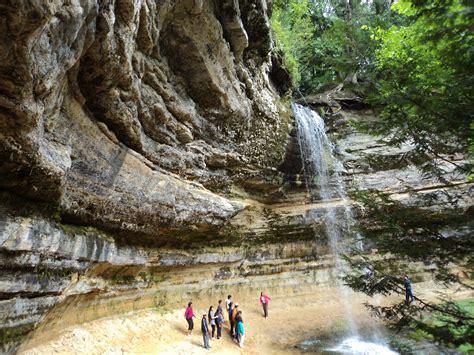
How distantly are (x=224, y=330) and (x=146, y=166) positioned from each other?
7.16 meters

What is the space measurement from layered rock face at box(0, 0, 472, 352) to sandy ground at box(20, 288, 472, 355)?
556 mm

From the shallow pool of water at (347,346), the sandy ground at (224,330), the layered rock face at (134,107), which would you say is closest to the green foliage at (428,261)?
the shallow pool of water at (347,346)

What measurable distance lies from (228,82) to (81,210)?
7977 millimetres

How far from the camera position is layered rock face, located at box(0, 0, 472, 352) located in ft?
20.8

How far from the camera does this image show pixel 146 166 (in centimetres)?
1149

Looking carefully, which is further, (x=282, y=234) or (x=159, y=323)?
(x=282, y=234)

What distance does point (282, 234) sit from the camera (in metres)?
18.0

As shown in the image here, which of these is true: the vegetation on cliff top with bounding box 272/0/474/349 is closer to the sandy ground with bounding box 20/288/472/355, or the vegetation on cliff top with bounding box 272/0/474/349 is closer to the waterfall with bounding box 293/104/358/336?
the sandy ground with bounding box 20/288/472/355

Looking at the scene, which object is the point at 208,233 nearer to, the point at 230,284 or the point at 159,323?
the point at 230,284

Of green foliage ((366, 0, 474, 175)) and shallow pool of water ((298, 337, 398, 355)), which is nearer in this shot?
green foliage ((366, 0, 474, 175))

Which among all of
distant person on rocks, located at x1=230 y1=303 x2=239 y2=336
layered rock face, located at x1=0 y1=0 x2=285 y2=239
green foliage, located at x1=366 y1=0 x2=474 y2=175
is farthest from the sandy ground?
green foliage, located at x1=366 y1=0 x2=474 y2=175

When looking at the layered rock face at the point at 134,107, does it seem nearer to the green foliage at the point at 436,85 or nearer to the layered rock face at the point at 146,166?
the layered rock face at the point at 146,166

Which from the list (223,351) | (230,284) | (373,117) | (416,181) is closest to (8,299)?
(223,351)

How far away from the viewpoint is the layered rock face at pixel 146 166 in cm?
635
